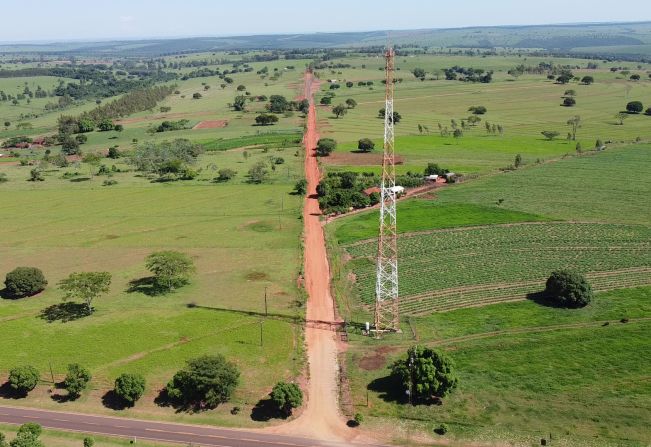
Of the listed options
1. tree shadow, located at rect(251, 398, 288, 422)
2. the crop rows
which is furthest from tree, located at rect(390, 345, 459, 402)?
the crop rows

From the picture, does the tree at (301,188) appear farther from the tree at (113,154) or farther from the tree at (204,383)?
the tree at (113,154)

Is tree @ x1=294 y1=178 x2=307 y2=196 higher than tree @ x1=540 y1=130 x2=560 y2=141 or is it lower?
lower

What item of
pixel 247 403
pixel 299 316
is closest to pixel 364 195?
pixel 299 316

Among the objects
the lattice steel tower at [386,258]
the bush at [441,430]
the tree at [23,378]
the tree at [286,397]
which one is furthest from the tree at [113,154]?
the bush at [441,430]

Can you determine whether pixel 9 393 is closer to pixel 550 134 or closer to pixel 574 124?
pixel 550 134

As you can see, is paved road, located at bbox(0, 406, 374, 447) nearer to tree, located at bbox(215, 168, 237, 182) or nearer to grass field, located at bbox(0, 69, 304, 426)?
grass field, located at bbox(0, 69, 304, 426)

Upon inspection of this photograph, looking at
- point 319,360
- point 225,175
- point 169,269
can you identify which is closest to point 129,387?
point 319,360
